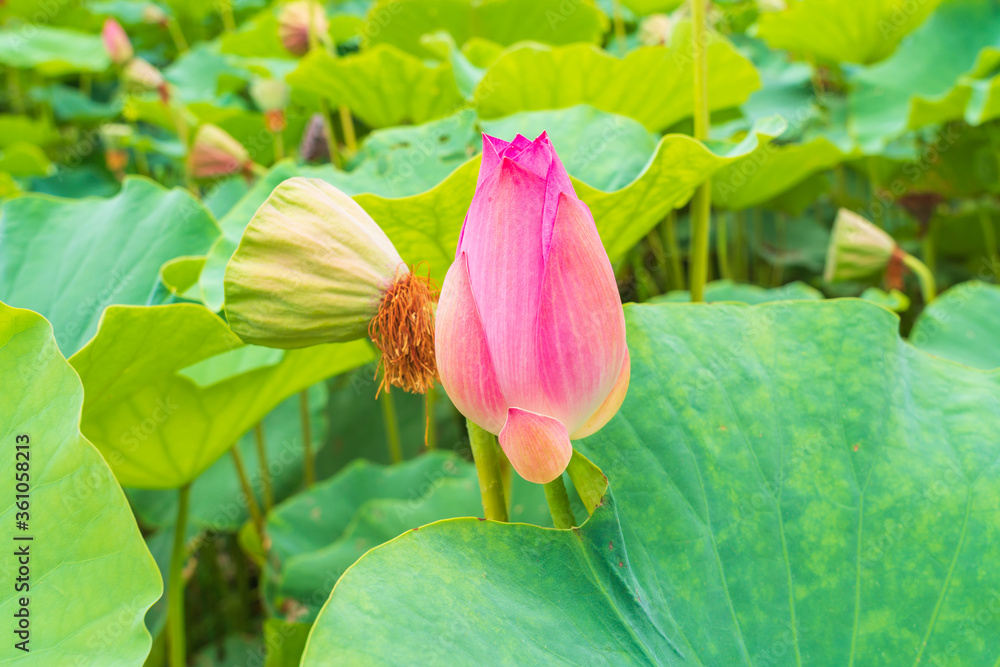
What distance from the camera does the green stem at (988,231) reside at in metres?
1.75

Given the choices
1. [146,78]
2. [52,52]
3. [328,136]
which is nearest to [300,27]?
[328,136]

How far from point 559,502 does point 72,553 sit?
1.06 feet

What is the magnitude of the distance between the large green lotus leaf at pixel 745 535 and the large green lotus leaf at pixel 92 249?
1.83ft

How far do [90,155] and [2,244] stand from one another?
5.33ft

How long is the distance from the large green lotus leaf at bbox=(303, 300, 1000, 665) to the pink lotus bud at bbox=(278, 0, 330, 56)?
1.24 m

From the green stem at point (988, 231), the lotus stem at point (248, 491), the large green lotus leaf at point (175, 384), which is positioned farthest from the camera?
the green stem at point (988, 231)

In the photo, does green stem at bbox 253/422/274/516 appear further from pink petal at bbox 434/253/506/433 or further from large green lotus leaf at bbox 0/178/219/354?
pink petal at bbox 434/253/506/433

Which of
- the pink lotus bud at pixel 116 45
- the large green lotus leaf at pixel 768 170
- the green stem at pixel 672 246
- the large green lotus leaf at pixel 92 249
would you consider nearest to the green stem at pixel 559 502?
the large green lotus leaf at pixel 92 249

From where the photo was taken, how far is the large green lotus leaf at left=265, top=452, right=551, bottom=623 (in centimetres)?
108

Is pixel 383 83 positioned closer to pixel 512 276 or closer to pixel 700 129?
pixel 700 129

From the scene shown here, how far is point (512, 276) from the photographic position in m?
0.38

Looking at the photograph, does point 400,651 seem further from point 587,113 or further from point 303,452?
point 303,452

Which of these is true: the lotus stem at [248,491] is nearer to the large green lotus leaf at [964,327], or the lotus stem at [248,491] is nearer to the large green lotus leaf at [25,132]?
the large green lotus leaf at [964,327]

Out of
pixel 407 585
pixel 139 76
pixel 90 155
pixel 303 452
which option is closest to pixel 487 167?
pixel 407 585
